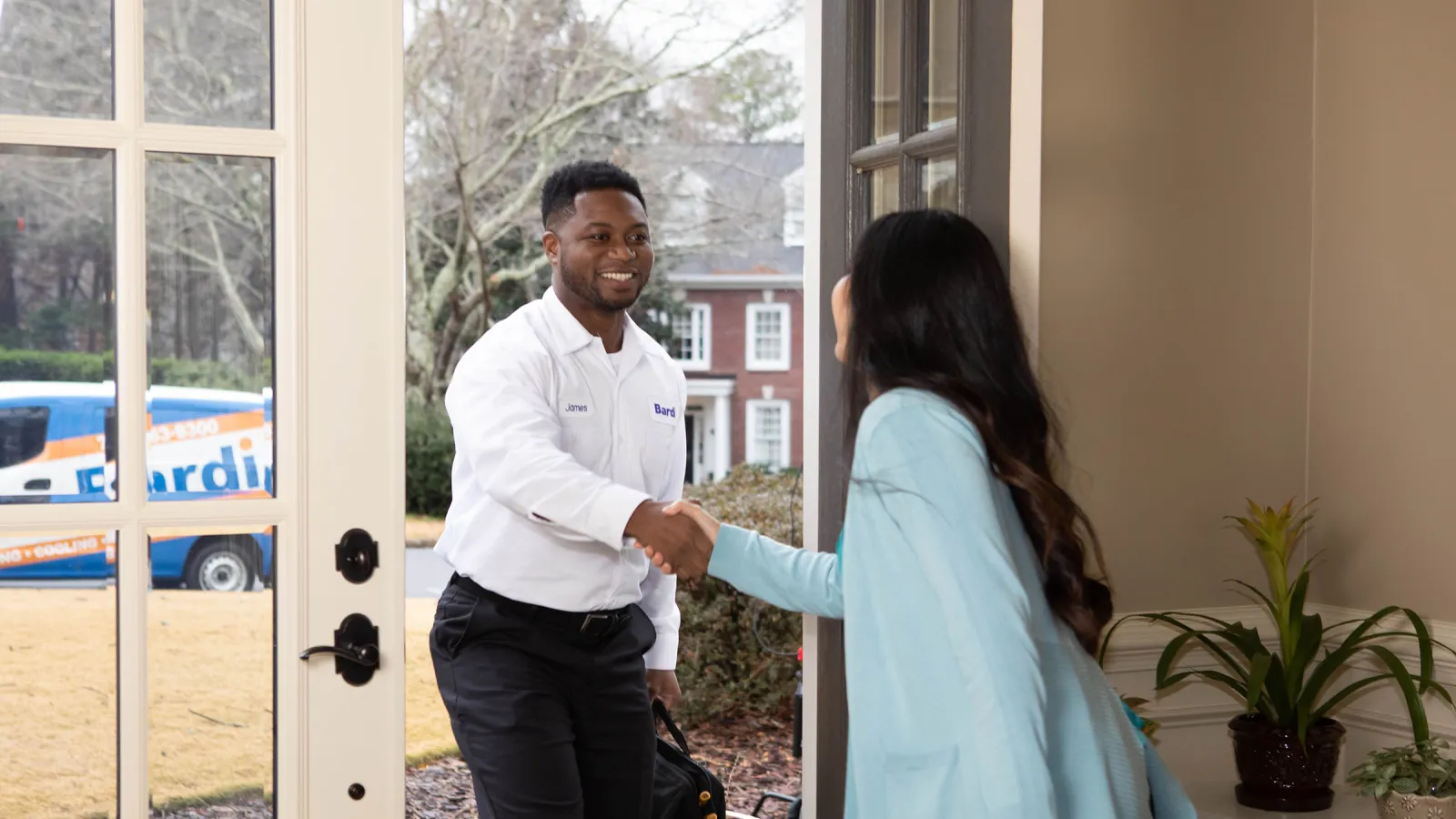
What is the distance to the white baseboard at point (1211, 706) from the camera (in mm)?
2498

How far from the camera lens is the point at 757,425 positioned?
1399cm

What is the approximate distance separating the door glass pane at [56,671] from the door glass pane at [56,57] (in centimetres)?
64

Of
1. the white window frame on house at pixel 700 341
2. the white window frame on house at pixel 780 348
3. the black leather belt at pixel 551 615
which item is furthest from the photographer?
the white window frame on house at pixel 780 348

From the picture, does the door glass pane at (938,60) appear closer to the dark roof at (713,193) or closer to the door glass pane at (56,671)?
the door glass pane at (56,671)

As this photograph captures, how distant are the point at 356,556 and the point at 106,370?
46 cm

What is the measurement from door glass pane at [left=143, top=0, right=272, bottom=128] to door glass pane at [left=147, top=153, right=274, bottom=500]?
0.23 ft

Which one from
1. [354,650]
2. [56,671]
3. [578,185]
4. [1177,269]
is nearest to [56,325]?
[56,671]

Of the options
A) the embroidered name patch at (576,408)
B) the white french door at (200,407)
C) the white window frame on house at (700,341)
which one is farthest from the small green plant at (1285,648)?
the white window frame on house at (700,341)

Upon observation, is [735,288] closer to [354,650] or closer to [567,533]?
[567,533]

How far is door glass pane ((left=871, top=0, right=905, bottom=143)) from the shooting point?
2291mm

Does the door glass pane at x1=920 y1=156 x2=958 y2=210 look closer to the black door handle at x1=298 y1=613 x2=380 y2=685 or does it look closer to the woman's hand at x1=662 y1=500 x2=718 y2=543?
the woman's hand at x1=662 y1=500 x2=718 y2=543

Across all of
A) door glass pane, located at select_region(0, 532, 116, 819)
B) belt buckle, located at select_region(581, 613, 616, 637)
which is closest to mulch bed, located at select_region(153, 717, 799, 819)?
belt buckle, located at select_region(581, 613, 616, 637)

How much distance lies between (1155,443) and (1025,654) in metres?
1.13

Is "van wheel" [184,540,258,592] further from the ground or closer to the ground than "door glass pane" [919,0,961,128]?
closer to the ground
